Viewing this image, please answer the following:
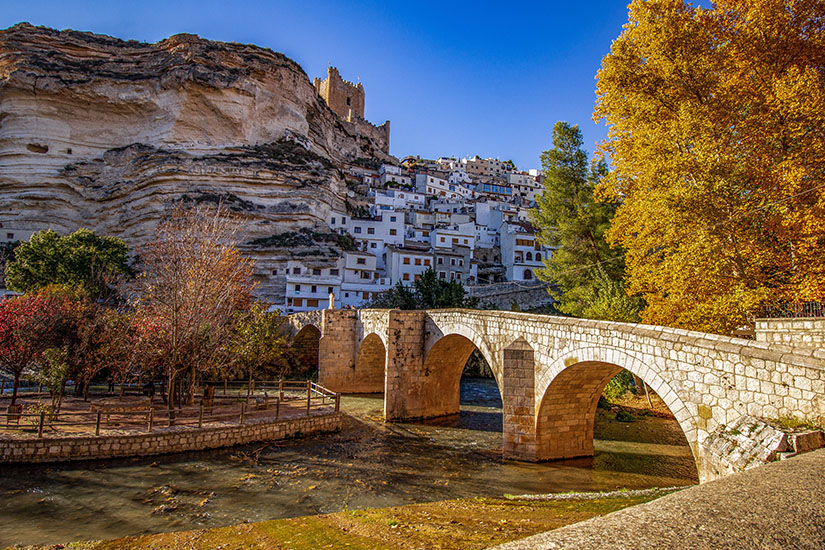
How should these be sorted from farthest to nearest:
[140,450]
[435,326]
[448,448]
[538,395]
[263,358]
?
1. [263,358]
2. [435,326]
3. [448,448]
4. [140,450]
5. [538,395]

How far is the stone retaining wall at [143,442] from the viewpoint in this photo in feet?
41.0

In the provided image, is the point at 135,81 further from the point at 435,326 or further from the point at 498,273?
the point at 435,326

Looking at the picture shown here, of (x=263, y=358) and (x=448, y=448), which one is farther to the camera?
(x=263, y=358)

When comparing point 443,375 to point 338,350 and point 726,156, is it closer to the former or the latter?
point 338,350

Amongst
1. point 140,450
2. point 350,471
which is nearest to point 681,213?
point 350,471

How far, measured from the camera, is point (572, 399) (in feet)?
42.9

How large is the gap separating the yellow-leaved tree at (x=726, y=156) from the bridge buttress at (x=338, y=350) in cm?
1761

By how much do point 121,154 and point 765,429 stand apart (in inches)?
2613

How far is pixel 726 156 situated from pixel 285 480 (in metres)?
14.2

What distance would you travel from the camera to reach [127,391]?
22984mm

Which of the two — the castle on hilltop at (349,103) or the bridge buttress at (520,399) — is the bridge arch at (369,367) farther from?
the castle on hilltop at (349,103)

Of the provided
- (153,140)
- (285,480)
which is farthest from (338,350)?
(153,140)

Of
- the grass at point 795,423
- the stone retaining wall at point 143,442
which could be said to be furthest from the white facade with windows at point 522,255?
Result: the grass at point 795,423

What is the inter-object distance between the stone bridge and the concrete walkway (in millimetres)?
3072
